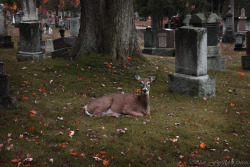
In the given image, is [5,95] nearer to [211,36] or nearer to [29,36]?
[29,36]

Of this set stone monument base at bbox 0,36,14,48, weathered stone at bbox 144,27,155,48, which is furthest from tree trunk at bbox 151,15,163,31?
stone monument base at bbox 0,36,14,48

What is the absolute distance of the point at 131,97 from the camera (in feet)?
28.7

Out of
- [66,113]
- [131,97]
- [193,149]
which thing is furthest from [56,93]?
[193,149]

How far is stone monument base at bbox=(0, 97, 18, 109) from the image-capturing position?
28.0 feet

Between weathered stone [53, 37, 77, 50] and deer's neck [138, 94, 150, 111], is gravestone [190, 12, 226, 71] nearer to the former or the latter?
weathered stone [53, 37, 77, 50]

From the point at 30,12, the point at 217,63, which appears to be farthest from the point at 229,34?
the point at 30,12

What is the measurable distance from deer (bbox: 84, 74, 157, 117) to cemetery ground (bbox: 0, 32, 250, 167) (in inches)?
8.3

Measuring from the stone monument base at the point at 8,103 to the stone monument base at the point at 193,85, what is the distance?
17.6 ft

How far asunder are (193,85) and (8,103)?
5.83 meters

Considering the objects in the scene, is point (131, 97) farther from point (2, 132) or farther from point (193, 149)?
point (2, 132)

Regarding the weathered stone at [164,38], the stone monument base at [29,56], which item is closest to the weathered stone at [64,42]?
the stone monument base at [29,56]

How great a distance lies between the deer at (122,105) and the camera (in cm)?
840

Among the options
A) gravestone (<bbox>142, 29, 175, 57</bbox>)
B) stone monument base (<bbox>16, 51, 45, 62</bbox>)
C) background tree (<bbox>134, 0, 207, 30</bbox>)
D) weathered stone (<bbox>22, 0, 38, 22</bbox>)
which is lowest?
stone monument base (<bbox>16, 51, 45, 62</bbox>)

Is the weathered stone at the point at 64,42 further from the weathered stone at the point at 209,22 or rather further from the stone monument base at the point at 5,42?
the weathered stone at the point at 209,22
